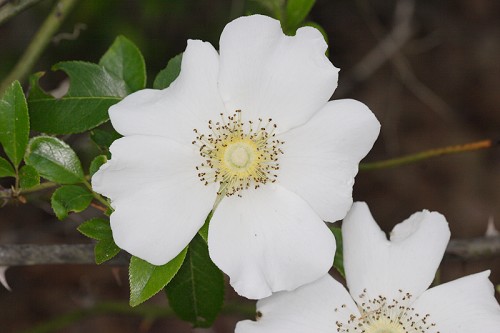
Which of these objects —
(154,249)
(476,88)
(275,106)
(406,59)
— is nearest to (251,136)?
(275,106)

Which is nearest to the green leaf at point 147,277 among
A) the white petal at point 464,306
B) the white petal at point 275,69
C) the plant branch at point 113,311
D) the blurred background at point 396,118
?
the white petal at point 275,69

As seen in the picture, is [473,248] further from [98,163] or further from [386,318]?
[98,163]

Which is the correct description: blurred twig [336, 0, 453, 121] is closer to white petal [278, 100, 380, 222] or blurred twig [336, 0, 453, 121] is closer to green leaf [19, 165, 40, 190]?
white petal [278, 100, 380, 222]

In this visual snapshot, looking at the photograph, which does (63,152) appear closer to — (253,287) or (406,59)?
(253,287)

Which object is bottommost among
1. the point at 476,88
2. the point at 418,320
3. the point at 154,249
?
the point at 476,88

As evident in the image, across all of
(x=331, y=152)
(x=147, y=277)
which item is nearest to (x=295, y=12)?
(x=331, y=152)

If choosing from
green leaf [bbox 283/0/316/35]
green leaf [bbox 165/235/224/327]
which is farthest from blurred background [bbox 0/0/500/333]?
green leaf [bbox 165/235/224/327]
